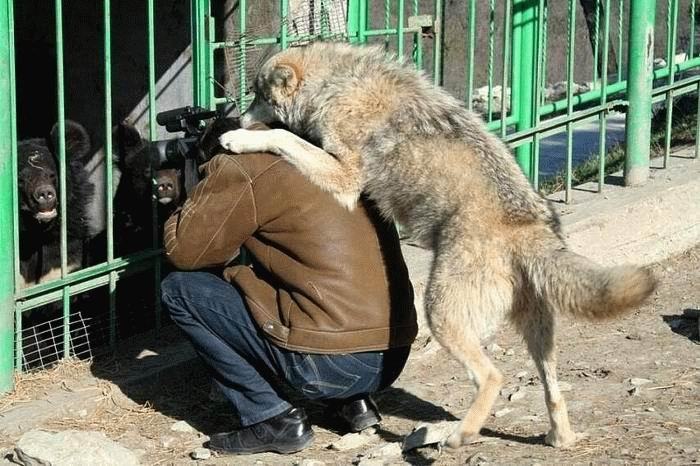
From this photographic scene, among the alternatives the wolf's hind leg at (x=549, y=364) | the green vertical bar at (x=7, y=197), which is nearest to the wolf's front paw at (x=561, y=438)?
the wolf's hind leg at (x=549, y=364)

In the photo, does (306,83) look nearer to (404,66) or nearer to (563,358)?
(404,66)

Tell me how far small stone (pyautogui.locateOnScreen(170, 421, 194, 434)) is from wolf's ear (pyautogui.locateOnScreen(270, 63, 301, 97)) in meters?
1.54

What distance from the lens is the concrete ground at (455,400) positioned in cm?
481

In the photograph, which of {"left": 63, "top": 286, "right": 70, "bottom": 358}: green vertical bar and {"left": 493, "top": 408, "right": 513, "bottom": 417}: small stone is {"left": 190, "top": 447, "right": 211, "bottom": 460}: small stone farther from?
{"left": 493, "top": 408, "right": 513, "bottom": 417}: small stone

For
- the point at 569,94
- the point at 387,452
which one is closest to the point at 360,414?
the point at 387,452

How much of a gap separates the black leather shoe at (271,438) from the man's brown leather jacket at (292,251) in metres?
0.37

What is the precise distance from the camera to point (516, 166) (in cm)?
479

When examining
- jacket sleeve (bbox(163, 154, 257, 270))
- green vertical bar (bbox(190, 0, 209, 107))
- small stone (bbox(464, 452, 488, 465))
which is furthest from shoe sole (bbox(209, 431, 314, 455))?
green vertical bar (bbox(190, 0, 209, 107))

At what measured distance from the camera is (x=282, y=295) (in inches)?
188

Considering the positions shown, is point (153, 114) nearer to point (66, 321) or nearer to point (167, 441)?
point (66, 321)

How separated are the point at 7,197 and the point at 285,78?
1310 mm

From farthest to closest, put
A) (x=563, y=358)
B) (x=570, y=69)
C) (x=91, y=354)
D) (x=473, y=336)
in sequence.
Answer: (x=570, y=69), (x=563, y=358), (x=91, y=354), (x=473, y=336)

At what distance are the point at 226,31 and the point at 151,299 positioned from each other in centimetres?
165

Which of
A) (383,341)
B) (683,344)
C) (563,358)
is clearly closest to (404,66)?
(383,341)
